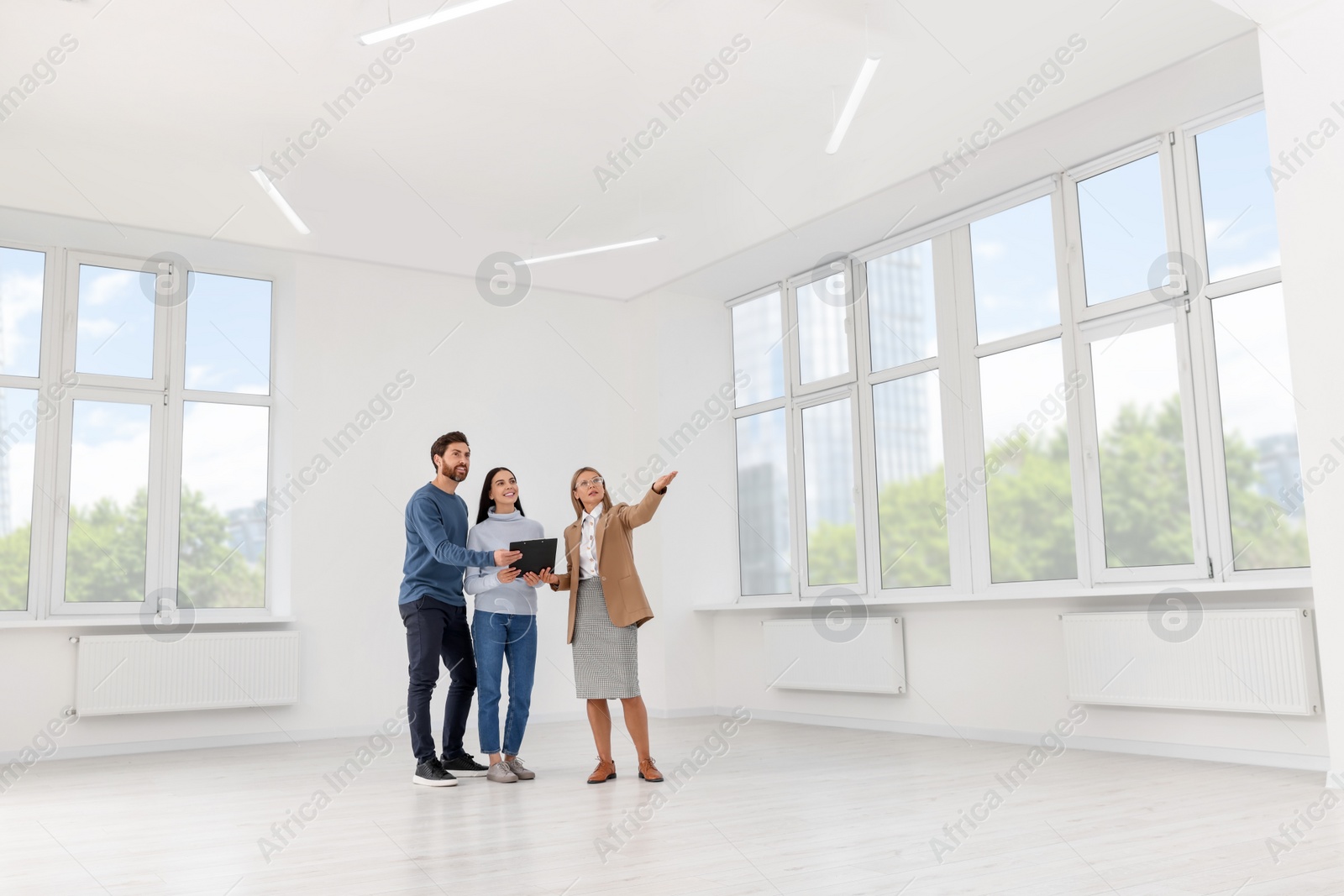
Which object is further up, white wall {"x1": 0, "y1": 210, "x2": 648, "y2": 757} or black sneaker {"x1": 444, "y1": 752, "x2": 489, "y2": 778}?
white wall {"x1": 0, "y1": 210, "x2": 648, "y2": 757}

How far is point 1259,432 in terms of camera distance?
460 cm

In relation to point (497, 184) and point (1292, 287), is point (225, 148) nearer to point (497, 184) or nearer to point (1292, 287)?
point (497, 184)

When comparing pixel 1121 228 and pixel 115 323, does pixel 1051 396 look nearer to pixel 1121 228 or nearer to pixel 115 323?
pixel 1121 228

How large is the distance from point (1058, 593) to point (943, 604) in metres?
0.78

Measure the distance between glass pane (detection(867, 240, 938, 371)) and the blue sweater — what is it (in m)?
3.08

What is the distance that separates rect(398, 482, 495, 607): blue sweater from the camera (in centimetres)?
420

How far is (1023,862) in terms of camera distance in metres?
2.72

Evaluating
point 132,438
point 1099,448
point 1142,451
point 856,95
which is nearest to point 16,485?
point 132,438

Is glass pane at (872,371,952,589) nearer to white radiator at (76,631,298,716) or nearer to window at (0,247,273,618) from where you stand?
white radiator at (76,631,298,716)

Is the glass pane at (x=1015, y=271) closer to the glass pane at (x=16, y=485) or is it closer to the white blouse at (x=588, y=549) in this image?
the white blouse at (x=588, y=549)

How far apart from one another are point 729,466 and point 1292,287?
4.22m

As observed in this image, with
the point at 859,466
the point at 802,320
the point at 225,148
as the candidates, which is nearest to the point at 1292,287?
the point at 859,466

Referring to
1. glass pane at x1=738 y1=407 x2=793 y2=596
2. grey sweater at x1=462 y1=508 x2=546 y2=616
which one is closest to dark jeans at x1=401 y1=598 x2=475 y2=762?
grey sweater at x1=462 y1=508 x2=546 y2=616

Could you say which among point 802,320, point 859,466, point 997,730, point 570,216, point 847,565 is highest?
point 570,216
